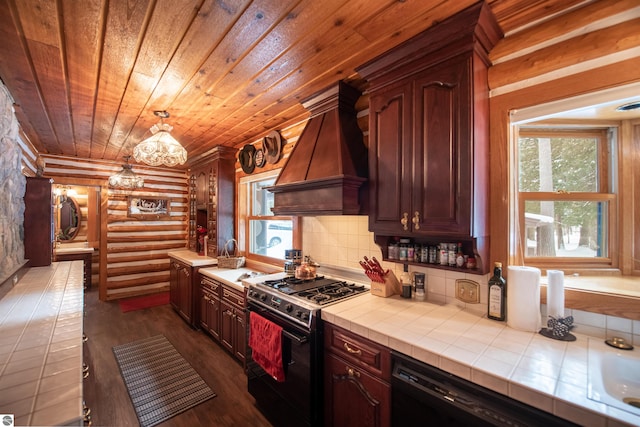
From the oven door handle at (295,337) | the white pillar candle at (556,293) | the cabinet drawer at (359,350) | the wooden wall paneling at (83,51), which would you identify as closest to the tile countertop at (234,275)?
the oven door handle at (295,337)

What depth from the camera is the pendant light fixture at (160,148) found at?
245cm

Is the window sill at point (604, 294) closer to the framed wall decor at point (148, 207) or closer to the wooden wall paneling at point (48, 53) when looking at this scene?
the wooden wall paneling at point (48, 53)

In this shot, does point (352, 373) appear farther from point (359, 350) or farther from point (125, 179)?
point (125, 179)

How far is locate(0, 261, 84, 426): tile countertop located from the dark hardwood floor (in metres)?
0.25

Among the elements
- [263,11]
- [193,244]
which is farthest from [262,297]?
[193,244]

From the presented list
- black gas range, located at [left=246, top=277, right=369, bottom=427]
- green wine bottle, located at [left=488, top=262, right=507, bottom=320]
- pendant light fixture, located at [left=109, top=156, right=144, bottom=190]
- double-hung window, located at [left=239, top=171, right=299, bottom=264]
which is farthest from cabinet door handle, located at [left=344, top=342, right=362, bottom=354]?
pendant light fixture, located at [left=109, top=156, right=144, bottom=190]

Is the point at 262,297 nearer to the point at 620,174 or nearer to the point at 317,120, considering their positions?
the point at 317,120

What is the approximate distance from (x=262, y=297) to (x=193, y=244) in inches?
130

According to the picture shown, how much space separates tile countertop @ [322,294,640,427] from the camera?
2.94 feet

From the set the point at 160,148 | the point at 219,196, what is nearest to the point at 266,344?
the point at 160,148

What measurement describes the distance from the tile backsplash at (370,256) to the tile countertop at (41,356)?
182 centimetres

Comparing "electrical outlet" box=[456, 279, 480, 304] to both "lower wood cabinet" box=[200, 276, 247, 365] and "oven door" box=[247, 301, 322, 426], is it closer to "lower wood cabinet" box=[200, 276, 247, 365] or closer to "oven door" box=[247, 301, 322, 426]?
"oven door" box=[247, 301, 322, 426]

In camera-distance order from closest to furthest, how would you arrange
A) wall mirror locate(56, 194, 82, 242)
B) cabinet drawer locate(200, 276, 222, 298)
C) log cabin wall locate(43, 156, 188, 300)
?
cabinet drawer locate(200, 276, 222, 298) < log cabin wall locate(43, 156, 188, 300) < wall mirror locate(56, 194, 82, 242)

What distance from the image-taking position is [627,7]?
1.18 meters
